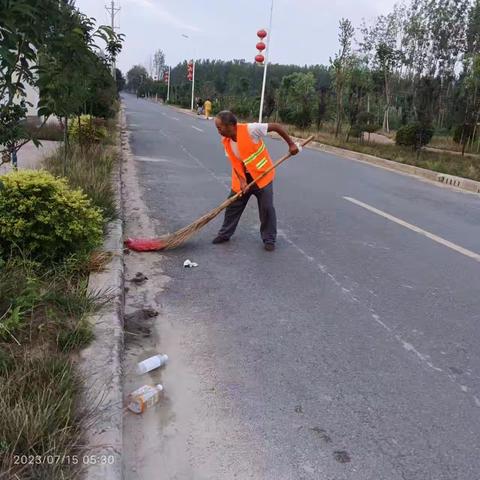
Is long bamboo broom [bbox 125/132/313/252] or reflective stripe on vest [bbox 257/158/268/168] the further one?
reflective stripe on vest [bbox 257/158/268/168]

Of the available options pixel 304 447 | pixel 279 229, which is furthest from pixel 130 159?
pixel 304 447

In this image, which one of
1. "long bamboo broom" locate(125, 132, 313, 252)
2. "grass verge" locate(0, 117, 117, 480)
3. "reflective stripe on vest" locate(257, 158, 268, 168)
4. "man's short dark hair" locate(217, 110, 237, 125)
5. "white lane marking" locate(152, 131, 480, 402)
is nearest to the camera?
"grass verge" locate(0, 117, 117, 480)

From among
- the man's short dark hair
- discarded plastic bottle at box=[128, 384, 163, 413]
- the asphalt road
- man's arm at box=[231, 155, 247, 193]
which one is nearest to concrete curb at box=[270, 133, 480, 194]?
the asphalt road

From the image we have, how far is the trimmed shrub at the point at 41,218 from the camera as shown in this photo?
3.87 m

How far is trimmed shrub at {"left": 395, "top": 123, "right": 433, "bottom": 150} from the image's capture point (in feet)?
55.2

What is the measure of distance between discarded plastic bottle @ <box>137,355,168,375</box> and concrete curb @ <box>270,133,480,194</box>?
9809 mm

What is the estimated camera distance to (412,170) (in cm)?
1380

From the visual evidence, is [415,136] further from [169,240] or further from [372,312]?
[372,312]

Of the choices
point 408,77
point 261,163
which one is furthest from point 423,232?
point 408,77

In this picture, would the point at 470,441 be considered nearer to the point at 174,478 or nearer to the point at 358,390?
the point at 358,390

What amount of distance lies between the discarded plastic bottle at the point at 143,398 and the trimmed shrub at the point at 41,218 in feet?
5.28

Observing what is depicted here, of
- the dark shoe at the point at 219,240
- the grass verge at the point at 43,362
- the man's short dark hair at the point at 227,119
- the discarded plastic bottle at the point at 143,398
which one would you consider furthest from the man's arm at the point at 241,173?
the discarded plastic bottle at the point at 143,398

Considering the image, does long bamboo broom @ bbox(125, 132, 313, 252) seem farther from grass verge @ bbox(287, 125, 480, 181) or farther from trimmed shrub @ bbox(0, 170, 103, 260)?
grass verge @ bbox(287, 125, 480, 181)

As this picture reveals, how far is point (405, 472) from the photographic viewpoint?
7.79 feet
